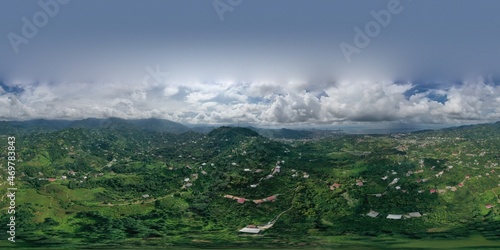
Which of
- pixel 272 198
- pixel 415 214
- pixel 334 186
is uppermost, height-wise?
pixel 334 186

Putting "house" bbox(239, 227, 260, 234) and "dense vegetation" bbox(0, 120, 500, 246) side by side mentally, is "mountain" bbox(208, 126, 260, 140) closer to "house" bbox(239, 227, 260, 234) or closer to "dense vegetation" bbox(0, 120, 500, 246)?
"dense vegetation" bbox(0, 120, 500, 246)

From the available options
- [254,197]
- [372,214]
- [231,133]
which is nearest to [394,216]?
[372,214]

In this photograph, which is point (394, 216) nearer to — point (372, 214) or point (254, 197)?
point (372, 214)

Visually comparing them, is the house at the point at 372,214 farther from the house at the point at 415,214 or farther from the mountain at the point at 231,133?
the mountain at the point at 231,133

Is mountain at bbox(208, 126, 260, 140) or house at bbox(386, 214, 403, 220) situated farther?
mountain at bbox(208, 126, 260, 140)

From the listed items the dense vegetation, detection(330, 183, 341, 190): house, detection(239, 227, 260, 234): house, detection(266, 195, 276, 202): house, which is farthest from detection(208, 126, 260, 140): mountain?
detection(239, 227, 260, 234): house

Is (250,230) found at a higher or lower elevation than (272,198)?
lower

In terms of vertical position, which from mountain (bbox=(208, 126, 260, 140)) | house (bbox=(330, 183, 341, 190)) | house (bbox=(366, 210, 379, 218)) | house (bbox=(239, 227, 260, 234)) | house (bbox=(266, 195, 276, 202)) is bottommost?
house (bbox=(239, 227, 260, 234))

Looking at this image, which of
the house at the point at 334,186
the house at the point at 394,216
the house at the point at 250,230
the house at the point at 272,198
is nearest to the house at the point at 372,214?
the house at the point at 394,216

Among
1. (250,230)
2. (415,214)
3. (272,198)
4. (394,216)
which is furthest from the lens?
(272,198)
